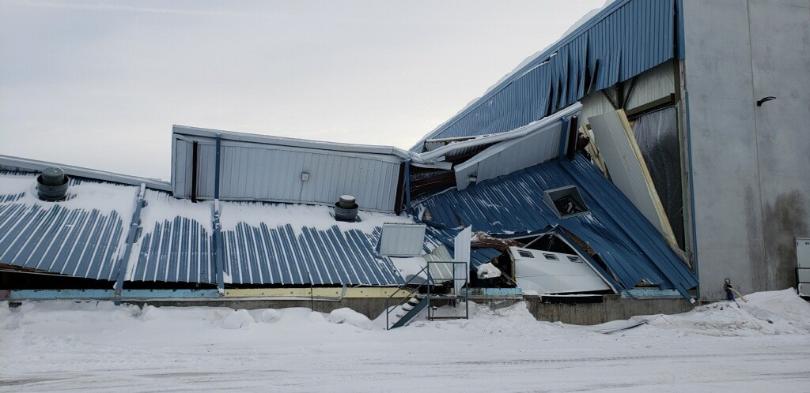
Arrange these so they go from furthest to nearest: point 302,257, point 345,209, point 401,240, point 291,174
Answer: point 291,174, point 345,209, point 401,240, point 302,257

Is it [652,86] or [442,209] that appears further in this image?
[442,209]

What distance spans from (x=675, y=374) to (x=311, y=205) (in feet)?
47.5

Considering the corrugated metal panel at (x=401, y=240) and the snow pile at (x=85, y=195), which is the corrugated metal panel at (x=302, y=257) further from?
the snow pile at (x=85, y=195)

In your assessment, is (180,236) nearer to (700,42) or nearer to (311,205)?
(311,205)

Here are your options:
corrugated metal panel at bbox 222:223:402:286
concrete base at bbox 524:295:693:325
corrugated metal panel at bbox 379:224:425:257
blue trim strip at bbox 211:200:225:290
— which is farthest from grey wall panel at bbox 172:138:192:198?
concrete base at bbox 524:295:693:325

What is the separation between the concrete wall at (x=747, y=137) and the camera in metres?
21.2

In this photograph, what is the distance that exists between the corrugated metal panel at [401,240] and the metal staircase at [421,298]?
51.3 inches

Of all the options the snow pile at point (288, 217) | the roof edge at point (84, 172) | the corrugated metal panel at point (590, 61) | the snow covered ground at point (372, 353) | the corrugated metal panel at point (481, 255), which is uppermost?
the corrugated metal panel at point (590, 61)

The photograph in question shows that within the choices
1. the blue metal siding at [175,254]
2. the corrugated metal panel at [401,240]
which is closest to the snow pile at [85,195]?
the blue metal siding at [175,254]

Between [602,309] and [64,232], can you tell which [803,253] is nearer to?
[602,309]

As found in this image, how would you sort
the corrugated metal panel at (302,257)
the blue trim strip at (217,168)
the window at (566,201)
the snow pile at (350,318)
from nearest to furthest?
the snow pile at (350,318) < the corrugated metal panel at (302,257) < the blue trim strip at (217,168) < the window at (566,201)

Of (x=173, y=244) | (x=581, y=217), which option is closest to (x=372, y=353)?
(x=173, y=244)

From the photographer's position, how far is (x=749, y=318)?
1812cm

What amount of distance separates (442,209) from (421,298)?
7.70 meters
